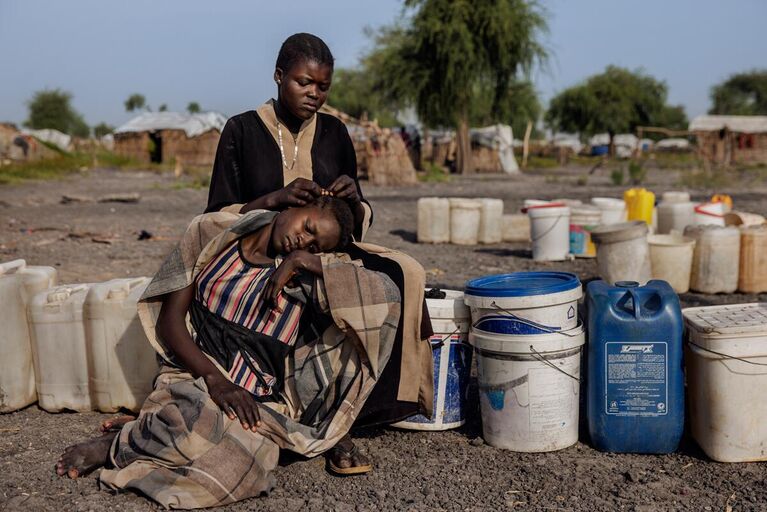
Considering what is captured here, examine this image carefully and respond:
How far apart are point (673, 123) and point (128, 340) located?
235ft

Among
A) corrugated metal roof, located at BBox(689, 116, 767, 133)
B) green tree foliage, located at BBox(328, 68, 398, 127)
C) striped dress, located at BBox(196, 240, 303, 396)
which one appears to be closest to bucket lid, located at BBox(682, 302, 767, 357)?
striped dress, located at BBox(196, 240, 303, 396)

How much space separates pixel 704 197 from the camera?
14.3m

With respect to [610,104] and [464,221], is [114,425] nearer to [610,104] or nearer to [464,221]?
[464,221]

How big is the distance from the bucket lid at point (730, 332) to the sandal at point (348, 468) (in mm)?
1361

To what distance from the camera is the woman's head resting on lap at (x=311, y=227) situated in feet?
9.53

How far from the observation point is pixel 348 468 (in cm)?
287

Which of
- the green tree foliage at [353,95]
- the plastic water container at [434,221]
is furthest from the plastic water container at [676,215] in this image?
the green tree foliage at [353,95]

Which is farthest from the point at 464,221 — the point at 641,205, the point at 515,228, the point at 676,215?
the point at 676,215

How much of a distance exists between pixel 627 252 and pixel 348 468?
144 inches

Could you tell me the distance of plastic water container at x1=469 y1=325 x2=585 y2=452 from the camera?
296 cm

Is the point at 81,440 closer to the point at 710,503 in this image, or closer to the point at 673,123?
the point at 710,503

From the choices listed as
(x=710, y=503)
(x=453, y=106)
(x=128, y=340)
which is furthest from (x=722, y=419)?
(x=453, y=106)

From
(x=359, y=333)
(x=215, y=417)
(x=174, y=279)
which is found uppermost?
(x=174, y=279)

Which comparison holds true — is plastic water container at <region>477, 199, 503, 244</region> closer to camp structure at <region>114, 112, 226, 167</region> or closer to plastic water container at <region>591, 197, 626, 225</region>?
plastic water container at <region>591, 197, 626, 225</region>
